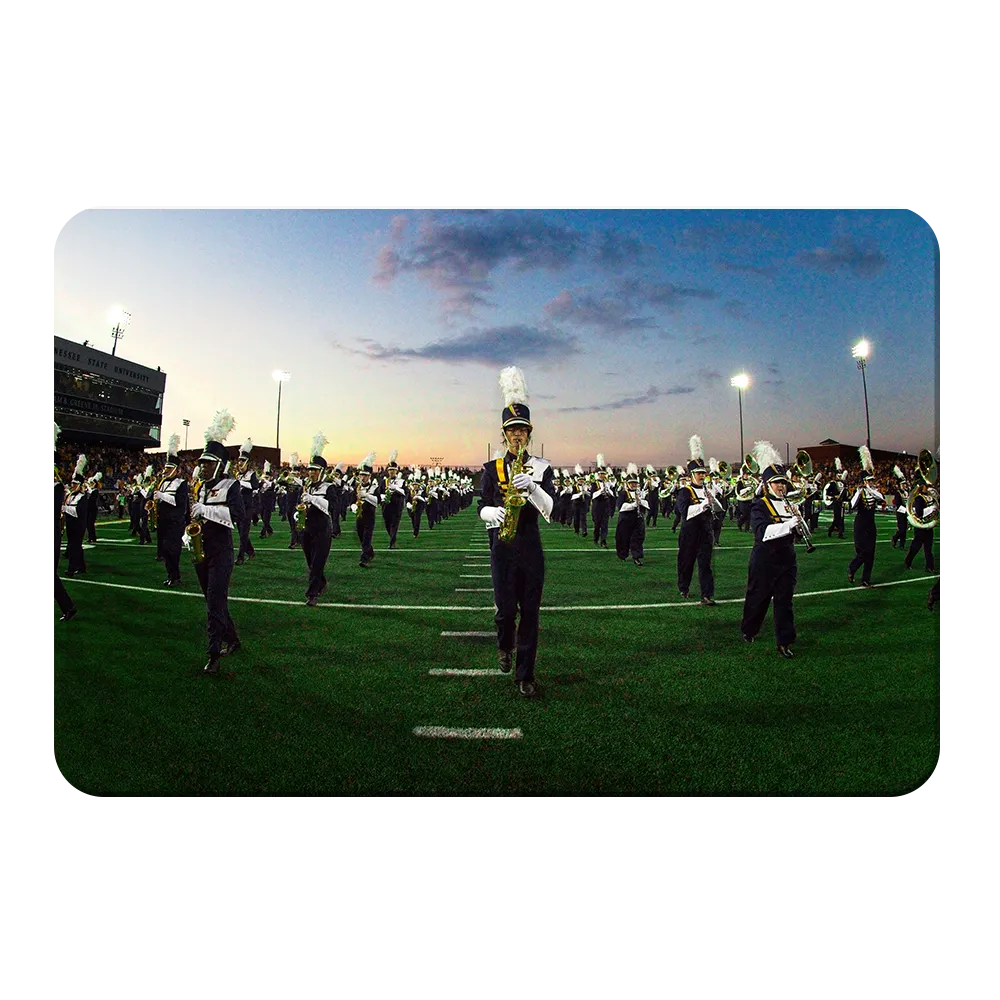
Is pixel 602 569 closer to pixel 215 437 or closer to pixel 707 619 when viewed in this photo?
pixel 707 619

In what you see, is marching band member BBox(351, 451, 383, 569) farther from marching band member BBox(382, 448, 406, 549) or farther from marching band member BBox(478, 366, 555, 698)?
marching band member BBox(478, 366, 555, 698)

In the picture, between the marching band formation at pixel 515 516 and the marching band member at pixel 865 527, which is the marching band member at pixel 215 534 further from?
the marching band member at pixel 865 527

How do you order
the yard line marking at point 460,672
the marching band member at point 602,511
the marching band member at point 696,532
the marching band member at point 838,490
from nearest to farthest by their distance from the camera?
the yard line marking at point 460,672 < the marching band member at point 696,532 < the marching band member at point 838,490 < the marching band member at point 602,511

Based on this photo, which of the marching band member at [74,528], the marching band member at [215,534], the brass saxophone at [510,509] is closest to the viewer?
the brass saxophone at [510,509]

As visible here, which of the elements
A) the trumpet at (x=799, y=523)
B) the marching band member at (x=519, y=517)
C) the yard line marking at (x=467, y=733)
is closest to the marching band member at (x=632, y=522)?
the trumpet at (x=799, y=523)

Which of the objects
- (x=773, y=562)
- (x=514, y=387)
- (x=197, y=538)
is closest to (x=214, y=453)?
(x=197, y=538)

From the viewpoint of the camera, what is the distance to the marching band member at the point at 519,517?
3842 mm

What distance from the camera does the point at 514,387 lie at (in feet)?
13.1

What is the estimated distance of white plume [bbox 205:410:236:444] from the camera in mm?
5075

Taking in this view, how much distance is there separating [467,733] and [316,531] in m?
4.33

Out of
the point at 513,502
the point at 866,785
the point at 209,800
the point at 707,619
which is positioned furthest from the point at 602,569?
the point at 209,800

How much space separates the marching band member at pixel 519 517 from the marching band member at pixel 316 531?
3263 millimetres
